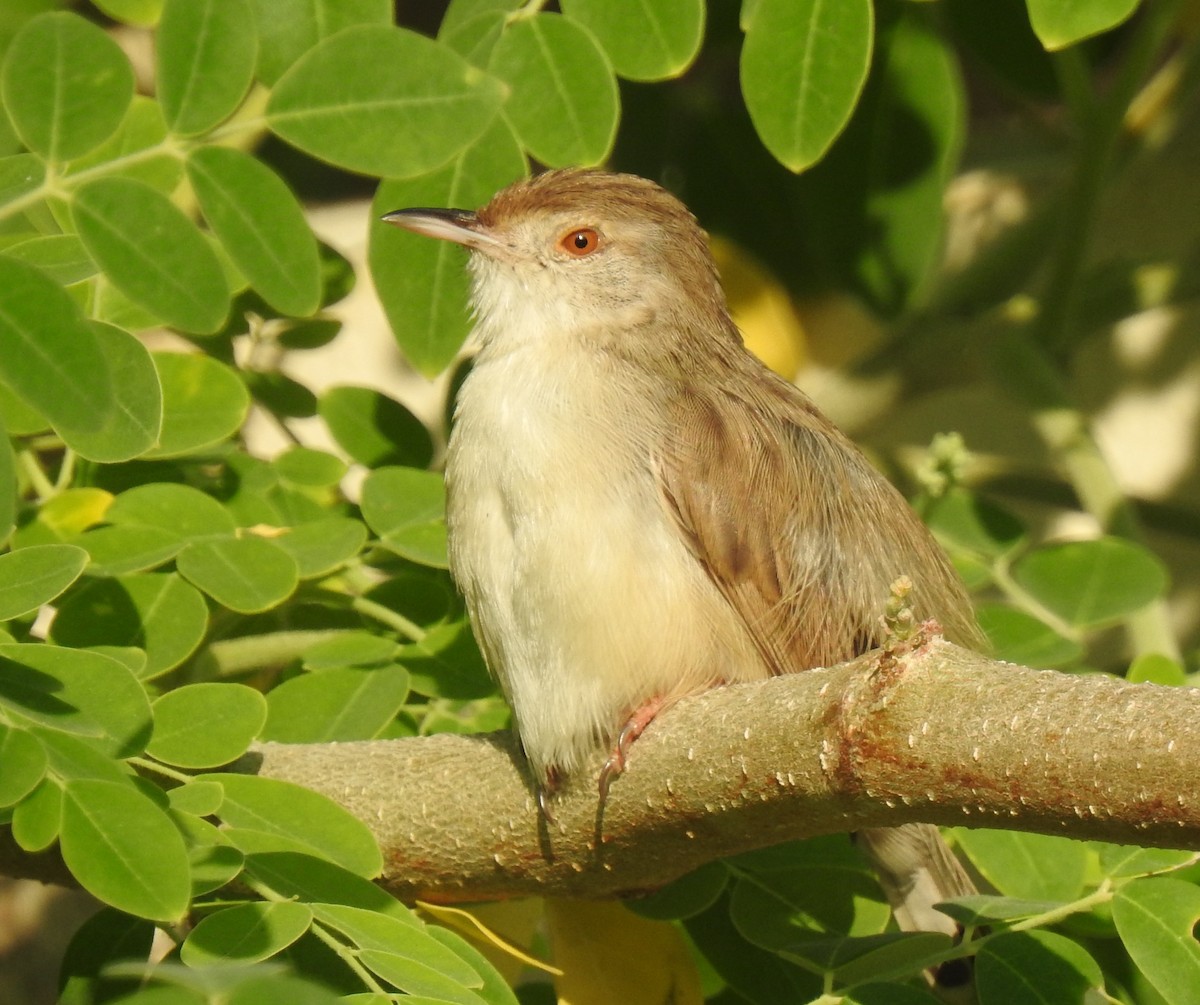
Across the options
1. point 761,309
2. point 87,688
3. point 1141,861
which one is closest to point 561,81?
point 87,688

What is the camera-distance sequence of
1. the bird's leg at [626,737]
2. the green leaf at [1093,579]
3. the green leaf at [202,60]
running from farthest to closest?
the green leaf at [1093,579] < the green leaf at [202,60] < the bird's leg at [626,737]

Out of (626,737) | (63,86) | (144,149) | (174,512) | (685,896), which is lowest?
(685,896)

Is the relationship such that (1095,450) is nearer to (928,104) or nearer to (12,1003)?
(928,104)

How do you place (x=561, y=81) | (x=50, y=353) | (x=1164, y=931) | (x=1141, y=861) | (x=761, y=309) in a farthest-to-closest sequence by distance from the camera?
(x=761, y=309) → (x=561, y=81) → (x=1141, y=861) → (x=1164, y=931) → (x=50, y=353)

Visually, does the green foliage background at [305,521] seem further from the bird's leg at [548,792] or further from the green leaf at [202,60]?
the bird's leg at [548,792]

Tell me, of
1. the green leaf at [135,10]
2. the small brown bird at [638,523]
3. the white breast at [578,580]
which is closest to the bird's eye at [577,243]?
the small brown bird at [638,523]

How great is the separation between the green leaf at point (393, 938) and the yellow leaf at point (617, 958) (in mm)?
688

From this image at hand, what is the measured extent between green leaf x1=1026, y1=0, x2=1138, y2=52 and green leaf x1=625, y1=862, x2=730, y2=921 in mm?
1783

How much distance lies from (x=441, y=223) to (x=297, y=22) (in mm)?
527

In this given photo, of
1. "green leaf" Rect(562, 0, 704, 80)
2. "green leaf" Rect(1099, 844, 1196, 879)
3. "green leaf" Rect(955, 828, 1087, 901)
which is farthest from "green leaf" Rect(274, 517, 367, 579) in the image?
"green leaf" Rect(1099, 844, 1196, 879)

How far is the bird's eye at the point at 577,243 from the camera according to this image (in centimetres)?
397

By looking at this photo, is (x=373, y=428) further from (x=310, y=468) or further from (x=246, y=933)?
(x=246, y=933)

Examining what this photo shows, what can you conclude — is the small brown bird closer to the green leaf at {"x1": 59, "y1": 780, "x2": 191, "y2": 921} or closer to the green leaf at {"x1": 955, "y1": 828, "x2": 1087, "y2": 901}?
the green leaf at {"x1": 955, "y1": 828, "x2": 1087, "y2": 901}

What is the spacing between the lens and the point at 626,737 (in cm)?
294
